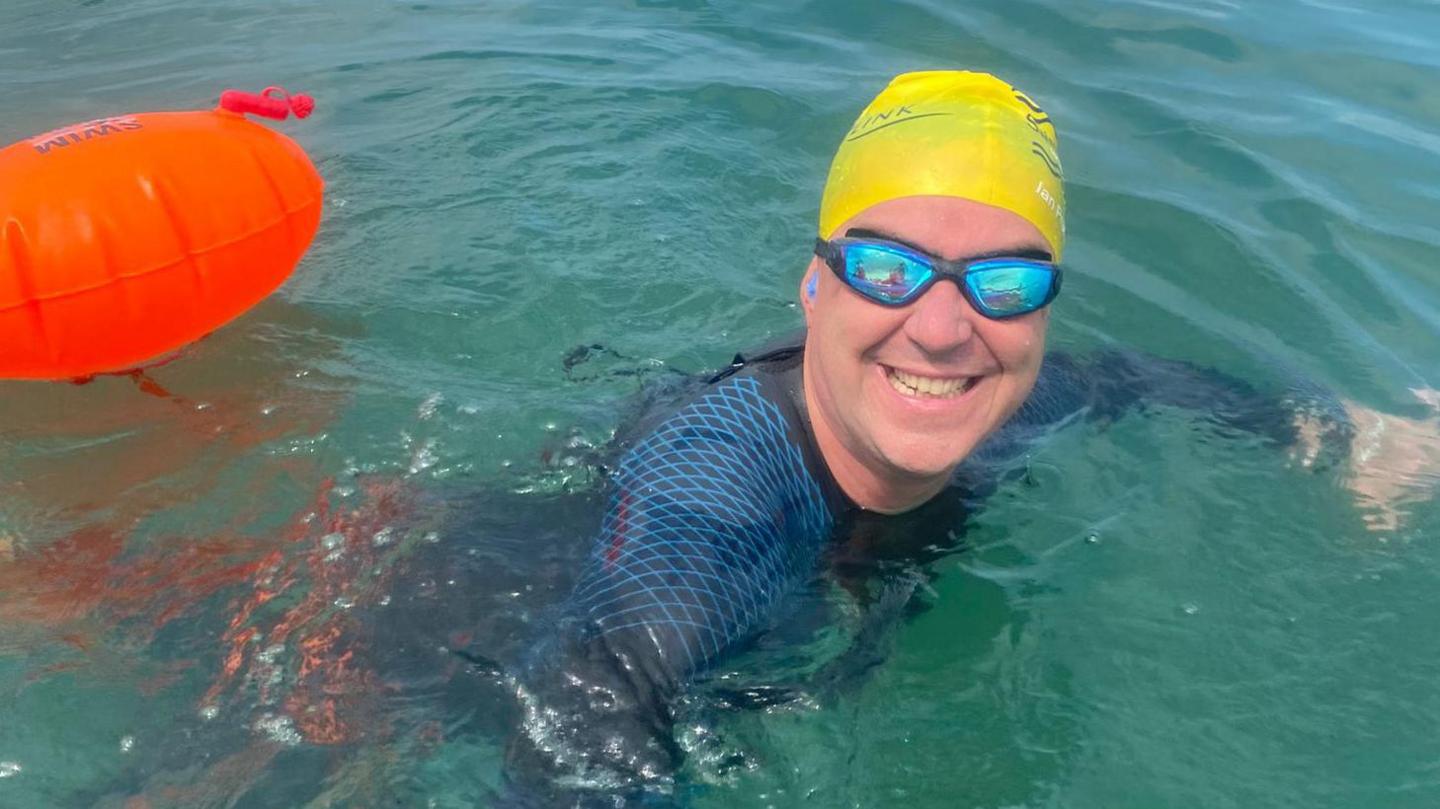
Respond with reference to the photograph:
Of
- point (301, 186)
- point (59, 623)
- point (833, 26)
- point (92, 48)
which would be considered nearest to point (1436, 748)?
point (59, 623)

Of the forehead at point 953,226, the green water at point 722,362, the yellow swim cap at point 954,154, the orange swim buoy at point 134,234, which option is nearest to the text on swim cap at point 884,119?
the yellow swim cap at point 954,154

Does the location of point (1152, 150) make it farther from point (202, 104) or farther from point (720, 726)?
point (202, 104)

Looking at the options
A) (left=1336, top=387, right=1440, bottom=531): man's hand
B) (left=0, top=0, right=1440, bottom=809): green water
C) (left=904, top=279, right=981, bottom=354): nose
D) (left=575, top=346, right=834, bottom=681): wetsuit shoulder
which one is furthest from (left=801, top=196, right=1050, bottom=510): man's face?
(left=1336, top=387, right=1440, bottom=531): man's hand

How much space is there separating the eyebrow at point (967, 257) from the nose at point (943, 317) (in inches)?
4.0

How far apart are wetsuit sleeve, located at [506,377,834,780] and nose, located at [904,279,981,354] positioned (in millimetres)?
568

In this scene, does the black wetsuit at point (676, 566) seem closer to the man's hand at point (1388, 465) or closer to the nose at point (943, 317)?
the nose at point (943, 317)

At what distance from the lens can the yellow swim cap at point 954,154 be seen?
3.01m

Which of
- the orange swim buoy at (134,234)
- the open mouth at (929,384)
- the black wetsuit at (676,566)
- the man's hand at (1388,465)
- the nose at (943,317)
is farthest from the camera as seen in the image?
the man's hand at (1388,465)

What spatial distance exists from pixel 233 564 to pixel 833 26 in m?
6.96

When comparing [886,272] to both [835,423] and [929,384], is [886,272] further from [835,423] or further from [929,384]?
[835,423]

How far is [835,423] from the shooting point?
10.8 feet

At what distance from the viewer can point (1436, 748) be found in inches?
131

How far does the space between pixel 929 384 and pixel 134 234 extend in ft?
9.76

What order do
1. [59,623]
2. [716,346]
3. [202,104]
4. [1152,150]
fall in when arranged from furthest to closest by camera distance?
1. [202,104]
2. [1152,150]
3. [716,346]
4. [59,623]
